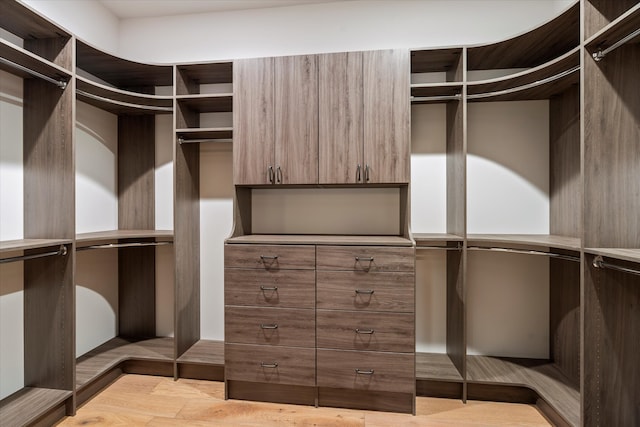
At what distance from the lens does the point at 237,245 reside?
221 cm

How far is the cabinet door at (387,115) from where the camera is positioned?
2.16 meters

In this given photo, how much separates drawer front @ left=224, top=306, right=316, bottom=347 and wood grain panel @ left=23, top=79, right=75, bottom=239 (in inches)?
44.0

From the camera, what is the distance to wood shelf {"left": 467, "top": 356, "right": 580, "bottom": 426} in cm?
191

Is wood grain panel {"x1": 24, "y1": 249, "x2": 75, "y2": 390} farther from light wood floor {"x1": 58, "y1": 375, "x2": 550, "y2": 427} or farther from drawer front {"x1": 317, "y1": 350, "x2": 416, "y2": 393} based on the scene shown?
drawer front {"x1": 317, "y1": 350, "x2": 416, "y2": 393}

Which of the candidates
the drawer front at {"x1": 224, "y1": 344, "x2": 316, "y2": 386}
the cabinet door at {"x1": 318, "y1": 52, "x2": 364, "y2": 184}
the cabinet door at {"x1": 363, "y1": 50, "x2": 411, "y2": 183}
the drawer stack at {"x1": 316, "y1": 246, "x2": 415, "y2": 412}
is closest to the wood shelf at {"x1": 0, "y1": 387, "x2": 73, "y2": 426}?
the drawer front at {"x1": 224, "y1": 344, "x2": 316, "y2": 386}

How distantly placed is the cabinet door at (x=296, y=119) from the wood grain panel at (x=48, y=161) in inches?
49.0

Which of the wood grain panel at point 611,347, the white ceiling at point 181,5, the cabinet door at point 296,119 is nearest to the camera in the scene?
the wood grain panel at point 611,347

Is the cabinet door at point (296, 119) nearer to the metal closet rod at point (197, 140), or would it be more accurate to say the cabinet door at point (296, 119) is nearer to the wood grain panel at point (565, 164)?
the metal closet rod at point (197, 140)

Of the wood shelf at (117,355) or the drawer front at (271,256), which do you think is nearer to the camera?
the drawer front at (271,256)

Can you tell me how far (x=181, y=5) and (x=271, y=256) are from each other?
2.12 m

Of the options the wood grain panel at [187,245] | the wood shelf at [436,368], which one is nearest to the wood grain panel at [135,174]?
the wood grain panel at [187,245]

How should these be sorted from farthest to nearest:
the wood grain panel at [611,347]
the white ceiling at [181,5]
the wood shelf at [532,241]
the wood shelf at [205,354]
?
the white ceiling at [181,5] < the wood shelf at [205,354] < the wood shelf at [532,241] < the wood grain panel at [611,347]

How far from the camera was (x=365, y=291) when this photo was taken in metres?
2.07

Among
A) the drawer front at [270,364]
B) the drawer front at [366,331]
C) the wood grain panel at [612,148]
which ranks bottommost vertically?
the drawer front at [270,364]
